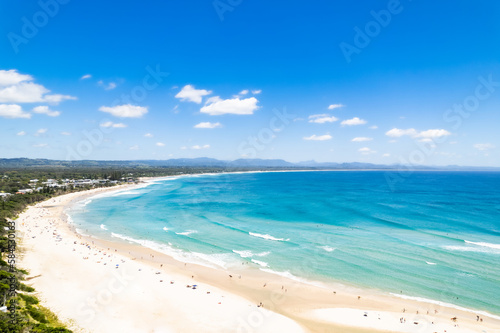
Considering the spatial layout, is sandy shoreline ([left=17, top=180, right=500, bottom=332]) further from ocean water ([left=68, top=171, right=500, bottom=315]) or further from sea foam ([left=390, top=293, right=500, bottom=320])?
ocean water ([left=68, top=171, right=500, bottom=315])

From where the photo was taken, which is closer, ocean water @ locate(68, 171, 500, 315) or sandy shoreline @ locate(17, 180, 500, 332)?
sandy shoreline @ locate(17, 180, 500, 332)

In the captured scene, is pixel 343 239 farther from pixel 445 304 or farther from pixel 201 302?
pixel 201 302

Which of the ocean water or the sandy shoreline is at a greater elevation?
the ocean water

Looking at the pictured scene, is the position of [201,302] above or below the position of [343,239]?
below

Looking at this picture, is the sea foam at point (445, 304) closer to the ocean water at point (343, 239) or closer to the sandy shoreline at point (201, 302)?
the ocean water at point (343, 239)

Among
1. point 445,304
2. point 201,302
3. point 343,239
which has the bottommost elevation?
point 201,302

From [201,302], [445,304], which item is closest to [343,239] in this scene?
[445,304]

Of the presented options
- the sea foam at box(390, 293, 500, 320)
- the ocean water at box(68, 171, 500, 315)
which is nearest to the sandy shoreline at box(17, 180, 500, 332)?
the sea foam at box(390, 293, 500, 320)

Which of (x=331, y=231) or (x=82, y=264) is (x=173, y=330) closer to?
(x=82, y=264)
